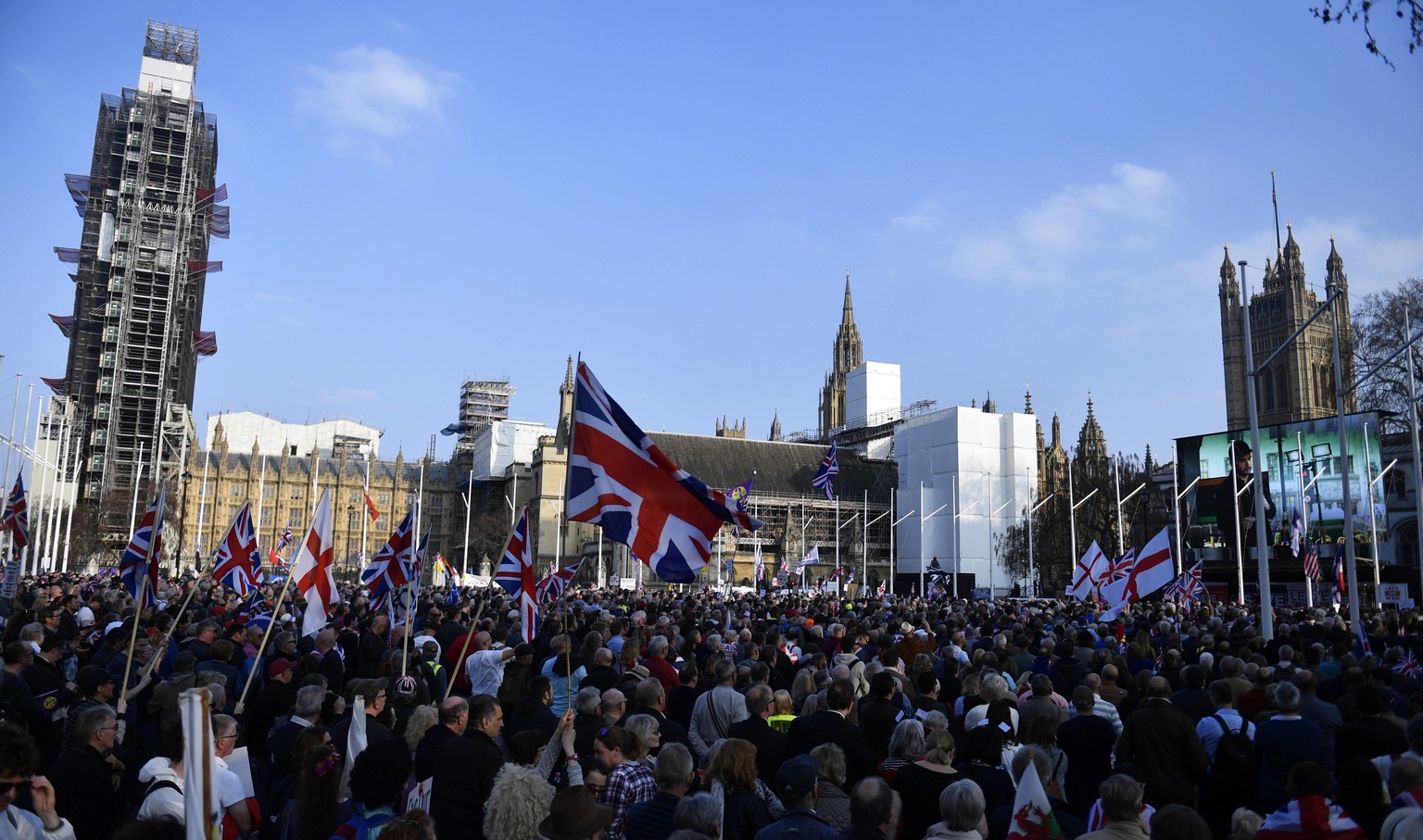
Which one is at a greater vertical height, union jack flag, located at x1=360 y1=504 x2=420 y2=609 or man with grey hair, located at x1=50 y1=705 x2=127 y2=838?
union jack flag, located at x1=360 y1=504 x2=420 y2=609

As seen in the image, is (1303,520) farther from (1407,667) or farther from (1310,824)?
(1310,824)

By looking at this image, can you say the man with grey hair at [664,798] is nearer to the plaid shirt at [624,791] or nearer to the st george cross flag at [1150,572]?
the plaid shirt at [624,791]

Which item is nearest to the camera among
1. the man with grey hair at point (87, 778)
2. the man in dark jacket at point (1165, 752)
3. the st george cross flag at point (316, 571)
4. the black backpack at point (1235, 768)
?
the man with grey hair at point (87, 778)

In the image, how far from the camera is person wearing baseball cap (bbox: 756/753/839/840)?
16.0 feet

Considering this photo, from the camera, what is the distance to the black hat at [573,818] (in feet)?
15.8

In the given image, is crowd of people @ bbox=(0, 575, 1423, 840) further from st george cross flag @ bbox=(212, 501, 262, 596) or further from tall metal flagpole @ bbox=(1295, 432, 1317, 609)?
tall metal flagpole @ bbox=(1295, 432, 1317, 609)

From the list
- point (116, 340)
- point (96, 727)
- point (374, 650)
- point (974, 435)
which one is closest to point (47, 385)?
point (116, 340)

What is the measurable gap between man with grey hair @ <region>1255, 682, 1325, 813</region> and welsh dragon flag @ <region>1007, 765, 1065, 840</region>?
2.96 m

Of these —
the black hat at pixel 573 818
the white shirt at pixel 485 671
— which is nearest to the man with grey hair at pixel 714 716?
the black hat at pixel 573 818

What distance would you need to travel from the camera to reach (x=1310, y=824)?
196 inches

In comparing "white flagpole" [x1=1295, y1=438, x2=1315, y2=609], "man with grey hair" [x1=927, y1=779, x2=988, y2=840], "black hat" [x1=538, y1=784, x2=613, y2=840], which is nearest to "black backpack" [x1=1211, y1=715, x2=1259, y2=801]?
"man with grey hair" [x1=927, y1=779, x2=988, y2=840]

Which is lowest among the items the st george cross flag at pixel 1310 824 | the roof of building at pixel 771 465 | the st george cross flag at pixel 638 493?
the st george cross flag at pixel 1310 824

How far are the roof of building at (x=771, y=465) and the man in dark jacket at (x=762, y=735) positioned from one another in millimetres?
72530

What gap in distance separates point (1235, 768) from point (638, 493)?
487 cm
